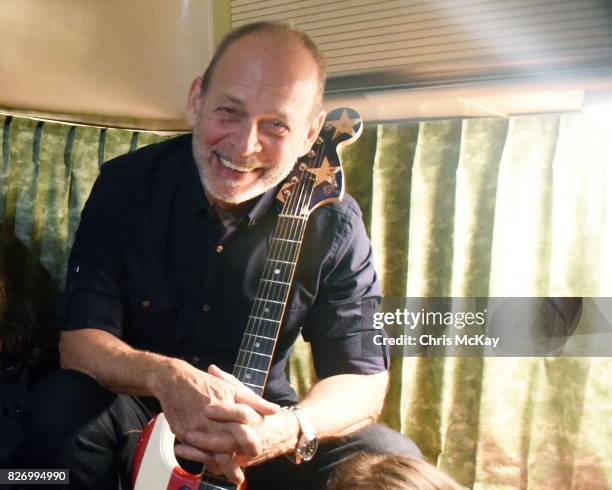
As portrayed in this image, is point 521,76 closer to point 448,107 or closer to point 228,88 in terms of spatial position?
point 448,107

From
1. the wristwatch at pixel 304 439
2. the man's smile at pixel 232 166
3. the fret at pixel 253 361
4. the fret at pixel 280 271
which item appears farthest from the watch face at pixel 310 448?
the man's smile at pixel 232 166

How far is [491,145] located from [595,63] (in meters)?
0.17

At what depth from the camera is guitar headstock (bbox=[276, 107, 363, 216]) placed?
2.95 ft

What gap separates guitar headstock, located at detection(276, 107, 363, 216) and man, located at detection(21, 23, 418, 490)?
0.02 meters

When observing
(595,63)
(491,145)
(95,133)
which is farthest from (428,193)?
(95,133)

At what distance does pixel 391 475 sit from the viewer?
728mm

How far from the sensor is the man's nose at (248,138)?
873 millimetres

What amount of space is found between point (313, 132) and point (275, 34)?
13cm

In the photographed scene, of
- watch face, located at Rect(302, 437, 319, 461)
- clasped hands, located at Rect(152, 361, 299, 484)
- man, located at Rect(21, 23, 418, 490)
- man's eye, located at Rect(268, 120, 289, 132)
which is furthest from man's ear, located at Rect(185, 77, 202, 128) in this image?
watch face, located at Rect(302, 437, 319, 461)

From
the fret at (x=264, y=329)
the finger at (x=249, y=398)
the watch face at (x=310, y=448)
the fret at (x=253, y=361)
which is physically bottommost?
the watch face at (x=310, y=448)

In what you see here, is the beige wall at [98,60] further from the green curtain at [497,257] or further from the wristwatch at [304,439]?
the wristwatch at [304,439]

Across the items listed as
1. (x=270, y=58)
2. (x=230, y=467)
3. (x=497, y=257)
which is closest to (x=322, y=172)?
(x=270, y=58)

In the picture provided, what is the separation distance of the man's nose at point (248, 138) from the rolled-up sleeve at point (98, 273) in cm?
22

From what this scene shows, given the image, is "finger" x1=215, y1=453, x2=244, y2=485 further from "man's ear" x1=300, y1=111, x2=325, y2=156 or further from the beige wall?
the beige wall
